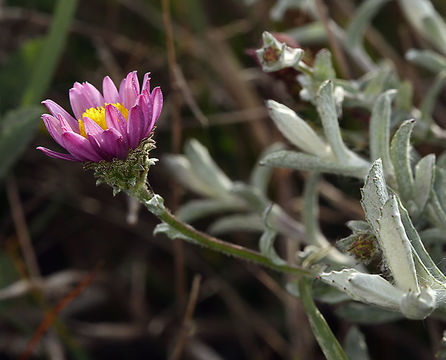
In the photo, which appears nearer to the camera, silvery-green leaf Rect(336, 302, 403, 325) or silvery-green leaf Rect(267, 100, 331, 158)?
silvery-green leaf Rect(267, 100, 331, 158)

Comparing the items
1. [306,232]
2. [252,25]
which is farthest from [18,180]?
[306,232]

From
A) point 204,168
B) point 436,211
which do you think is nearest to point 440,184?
point 436,211

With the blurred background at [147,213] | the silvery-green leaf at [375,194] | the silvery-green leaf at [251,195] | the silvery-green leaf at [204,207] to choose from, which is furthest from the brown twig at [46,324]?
the silvery-green leaf at [375,194]

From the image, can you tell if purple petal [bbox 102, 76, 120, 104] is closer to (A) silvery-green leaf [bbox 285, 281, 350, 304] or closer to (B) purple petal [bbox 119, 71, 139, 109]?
(B) purple petal [bbox 119, 71, 139, 109]

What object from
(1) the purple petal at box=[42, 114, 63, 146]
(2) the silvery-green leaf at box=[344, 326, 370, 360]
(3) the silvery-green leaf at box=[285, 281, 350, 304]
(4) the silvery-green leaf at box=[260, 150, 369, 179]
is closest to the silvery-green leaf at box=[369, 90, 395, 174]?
(4) the silvery-green leaf at box=[260, 150, 369, 179]

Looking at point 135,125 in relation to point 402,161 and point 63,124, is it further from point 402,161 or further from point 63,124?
point 402,161

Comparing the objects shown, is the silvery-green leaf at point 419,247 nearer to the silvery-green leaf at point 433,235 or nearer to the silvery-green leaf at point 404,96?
the silvery-green leaf at point 433,235
